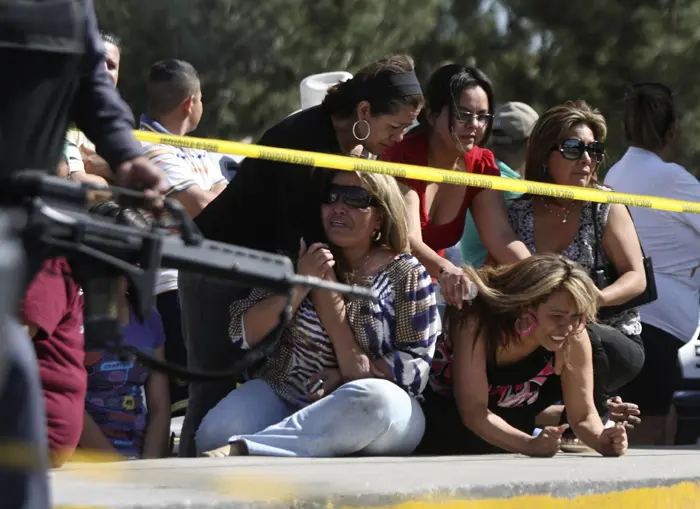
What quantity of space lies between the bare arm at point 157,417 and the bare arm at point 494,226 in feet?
4.52

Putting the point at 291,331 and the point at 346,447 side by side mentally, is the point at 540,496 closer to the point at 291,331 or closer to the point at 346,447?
the point at 346,447

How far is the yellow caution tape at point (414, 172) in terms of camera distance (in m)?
4.83

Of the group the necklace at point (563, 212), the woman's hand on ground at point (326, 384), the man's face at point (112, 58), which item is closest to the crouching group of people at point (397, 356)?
the woman's hand on ground at point (326, 384)

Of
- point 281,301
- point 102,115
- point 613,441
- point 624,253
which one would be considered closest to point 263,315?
point 281,301

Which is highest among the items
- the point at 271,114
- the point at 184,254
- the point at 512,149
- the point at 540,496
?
the point at 184,254

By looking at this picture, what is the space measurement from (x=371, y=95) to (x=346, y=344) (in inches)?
35.5

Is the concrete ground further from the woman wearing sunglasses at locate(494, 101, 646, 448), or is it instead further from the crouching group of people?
the woman wearing sunglasses at locate(494, 101, 646, 448)

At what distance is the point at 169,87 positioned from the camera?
617 centimetres

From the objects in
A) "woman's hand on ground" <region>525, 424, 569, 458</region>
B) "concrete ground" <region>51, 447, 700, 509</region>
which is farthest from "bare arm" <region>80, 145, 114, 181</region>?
"woman's hand on ground" <region>525, 424, 569, 458</region>

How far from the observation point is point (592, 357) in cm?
559

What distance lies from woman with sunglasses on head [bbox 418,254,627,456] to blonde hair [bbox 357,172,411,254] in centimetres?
29

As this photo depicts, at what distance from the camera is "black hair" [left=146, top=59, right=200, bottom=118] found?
20.3 ft

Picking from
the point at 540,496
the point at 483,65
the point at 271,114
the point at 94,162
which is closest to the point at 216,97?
the point at 271,114

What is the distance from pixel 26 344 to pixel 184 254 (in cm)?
35
